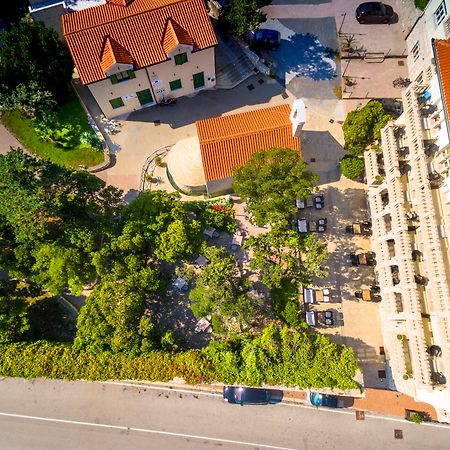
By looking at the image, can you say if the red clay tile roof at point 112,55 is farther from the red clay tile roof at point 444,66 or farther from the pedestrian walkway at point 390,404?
the pedestrian walkway at point 390,404

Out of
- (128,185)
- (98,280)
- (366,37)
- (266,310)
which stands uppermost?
(366,37)

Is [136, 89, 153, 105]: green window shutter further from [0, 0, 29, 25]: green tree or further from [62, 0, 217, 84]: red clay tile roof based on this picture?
[0, 0, 29, 25]: green tree

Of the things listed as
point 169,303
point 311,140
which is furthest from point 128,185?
point 311,140

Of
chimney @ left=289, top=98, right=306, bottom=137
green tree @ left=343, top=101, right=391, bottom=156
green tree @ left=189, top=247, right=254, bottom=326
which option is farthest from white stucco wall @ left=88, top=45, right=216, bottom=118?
green tree @ left=189, top=247, right=254, bottom=326

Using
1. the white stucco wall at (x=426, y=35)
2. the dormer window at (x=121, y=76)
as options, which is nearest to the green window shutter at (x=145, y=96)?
the dormer window at (x=121, y=76)

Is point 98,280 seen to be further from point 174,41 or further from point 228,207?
point 174,41

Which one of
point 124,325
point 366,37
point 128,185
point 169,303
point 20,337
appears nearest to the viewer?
point 124,325
